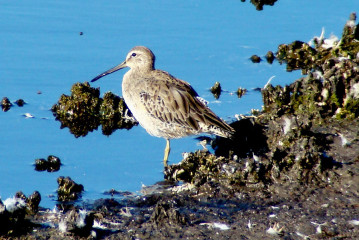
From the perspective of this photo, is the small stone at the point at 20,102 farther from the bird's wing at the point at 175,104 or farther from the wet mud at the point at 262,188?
the bird's wing at the point at 175,104

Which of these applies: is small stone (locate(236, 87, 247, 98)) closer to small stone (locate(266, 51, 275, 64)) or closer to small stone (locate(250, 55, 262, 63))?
small stone (locate(250, 55, 262, 63))

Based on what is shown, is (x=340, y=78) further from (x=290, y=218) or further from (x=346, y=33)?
(x=290, y=218)

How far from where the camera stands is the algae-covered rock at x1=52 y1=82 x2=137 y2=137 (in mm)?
8133

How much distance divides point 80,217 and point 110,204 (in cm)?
99

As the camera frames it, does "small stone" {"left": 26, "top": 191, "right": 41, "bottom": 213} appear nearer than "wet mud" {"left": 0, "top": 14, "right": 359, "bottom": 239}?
No

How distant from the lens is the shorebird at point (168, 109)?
286 inches

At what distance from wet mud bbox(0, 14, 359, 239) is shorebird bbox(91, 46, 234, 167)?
311 millimetres

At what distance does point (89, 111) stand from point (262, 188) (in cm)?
292

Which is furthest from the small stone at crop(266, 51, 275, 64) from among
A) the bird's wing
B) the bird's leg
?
the bird's leg

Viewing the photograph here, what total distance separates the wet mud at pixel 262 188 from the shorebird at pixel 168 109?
0.31 m

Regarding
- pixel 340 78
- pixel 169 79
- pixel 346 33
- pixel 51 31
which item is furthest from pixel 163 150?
pixel 51 31

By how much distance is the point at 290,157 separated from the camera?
6258 mm

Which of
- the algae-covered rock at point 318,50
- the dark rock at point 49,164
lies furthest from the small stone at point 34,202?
the algae-covered rock at point 318,50

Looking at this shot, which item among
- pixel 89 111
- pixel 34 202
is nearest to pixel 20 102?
pixel 89 111
